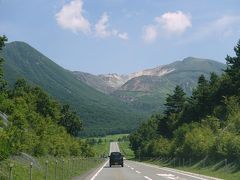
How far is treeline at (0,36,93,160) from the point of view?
21159 millimetres

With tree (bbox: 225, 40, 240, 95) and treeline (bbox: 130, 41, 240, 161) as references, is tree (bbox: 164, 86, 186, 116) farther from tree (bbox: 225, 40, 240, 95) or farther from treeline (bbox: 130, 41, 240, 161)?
tree (bbox: 225, 40, 240, 95)

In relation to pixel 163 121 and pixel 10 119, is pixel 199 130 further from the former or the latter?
pixel 163 121

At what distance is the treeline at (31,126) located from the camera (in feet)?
69.4

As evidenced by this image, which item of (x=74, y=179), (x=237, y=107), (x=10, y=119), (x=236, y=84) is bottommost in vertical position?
(x=74, y=179)

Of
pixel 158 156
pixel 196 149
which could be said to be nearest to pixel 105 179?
pixel 196 149

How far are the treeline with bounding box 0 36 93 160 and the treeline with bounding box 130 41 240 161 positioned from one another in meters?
14.2

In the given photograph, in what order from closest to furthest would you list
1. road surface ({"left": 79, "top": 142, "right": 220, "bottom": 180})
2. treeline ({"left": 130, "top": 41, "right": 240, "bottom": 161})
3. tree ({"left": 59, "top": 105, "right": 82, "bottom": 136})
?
1. road surface ({"left": 79, "top": 142, "right": 220, "bottom": 180})
2. treeline ({"left": 130, "top": 41, "right": 240, "bottom": 161})
3. tree ({"left": 59, "top": 105, "right": 82, "bottom": 136})

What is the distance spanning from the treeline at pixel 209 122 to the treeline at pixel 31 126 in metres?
14.2

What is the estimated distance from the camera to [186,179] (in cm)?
3011

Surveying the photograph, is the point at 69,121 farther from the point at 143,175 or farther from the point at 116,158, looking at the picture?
the point at 143,175

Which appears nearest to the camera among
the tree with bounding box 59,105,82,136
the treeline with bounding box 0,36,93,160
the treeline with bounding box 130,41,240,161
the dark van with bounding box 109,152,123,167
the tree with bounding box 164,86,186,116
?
the treeline with bounding box 0,36,93,160

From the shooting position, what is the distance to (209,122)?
60.1 metres

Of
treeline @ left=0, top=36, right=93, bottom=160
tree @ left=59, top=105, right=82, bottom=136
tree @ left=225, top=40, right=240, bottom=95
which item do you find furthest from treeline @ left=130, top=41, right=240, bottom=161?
tree @ left=59, top=105, right=82, bottom=136

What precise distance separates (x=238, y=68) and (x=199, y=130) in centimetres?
1543
